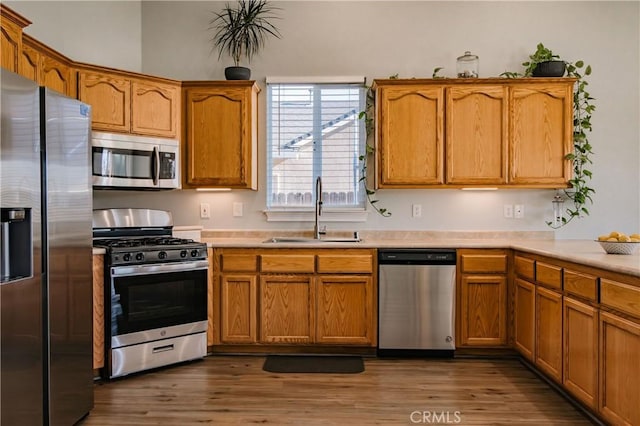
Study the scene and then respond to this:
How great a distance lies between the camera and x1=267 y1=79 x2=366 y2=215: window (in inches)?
165

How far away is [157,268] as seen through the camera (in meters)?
3.28

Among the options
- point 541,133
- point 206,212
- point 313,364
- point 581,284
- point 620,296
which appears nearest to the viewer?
point 620,296

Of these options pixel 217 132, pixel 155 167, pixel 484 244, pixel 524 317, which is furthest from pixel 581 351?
pixel 155 167

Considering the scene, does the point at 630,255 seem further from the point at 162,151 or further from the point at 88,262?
the point at 162,151

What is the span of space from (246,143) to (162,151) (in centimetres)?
69

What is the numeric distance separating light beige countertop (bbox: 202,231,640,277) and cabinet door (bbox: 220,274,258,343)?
0.93 feet

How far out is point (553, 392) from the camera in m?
2.91

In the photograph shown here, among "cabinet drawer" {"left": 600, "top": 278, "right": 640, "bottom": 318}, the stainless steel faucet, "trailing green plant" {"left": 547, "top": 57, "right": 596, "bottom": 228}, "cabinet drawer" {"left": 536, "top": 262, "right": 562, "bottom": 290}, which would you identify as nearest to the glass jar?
"trailing green plant" {"left": 547, "top": 57, "right": 596, "bottom": 228}

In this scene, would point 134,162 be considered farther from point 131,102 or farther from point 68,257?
point 68,257

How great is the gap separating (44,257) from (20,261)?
11 centimetres

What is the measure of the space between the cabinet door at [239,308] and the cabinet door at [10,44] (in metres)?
1.98

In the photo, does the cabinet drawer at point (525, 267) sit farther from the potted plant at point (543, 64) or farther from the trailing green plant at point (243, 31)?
the trailing green plant at point (243, 31)

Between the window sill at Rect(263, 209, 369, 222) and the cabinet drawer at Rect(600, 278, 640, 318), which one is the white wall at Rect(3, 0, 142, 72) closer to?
the window sill at Rect(263, 209, 369, 222)

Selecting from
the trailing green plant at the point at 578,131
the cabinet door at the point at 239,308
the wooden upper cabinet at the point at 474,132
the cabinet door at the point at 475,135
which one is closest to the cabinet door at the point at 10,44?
the cabinet door at the point at 239,308
